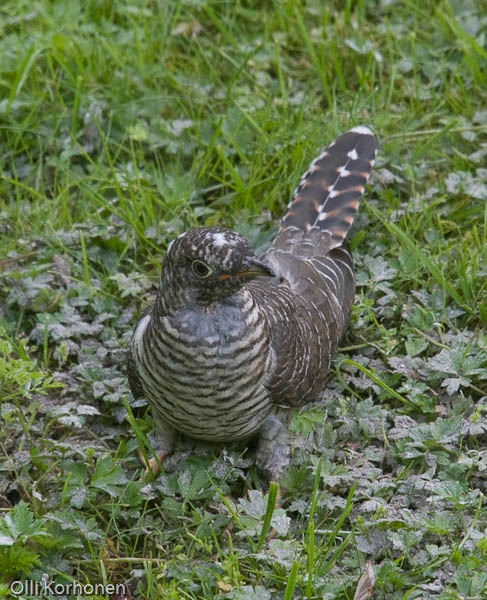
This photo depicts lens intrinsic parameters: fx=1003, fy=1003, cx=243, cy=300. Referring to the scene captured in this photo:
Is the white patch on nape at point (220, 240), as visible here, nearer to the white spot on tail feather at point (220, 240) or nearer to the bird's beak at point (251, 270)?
the white spot on tail feather at point (220, 240)

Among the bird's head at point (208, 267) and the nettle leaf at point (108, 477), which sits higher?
the bird's head at point (208, 267)

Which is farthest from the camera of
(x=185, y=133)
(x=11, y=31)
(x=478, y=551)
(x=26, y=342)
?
(x=11, y=31)

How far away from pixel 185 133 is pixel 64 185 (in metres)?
0.73

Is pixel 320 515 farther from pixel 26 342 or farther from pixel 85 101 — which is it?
pixel 85 101

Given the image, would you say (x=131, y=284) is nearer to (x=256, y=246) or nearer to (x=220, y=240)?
(x=256, y=246)

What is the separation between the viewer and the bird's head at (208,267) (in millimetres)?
3566

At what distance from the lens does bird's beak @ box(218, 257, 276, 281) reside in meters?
3.58

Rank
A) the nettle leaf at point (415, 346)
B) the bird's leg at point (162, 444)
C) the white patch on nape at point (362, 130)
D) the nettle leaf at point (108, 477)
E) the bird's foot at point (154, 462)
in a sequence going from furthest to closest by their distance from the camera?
the white patch on nape at point (362, 130)
the nettle leaf at point (415, 346)
the bird's leg at point (162, 444)
the bird's foot at point (154, 462)
the nettle leaf at point (108, 477)

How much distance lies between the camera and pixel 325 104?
5.79 meters

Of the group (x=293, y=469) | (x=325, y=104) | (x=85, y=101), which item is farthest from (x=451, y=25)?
(x=293, y=469)

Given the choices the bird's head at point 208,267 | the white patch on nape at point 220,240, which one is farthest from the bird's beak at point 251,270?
the white patch on nape at point 220,240

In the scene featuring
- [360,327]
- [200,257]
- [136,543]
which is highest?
[200,257]

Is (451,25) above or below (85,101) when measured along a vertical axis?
above

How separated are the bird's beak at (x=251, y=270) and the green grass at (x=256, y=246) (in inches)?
28.6
